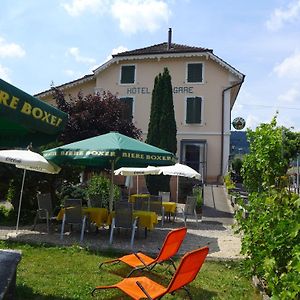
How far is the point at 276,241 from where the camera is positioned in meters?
4.19

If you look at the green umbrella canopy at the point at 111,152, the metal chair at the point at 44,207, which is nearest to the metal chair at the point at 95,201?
the metal chair at the point at 44,207

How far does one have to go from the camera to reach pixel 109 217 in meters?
9.80

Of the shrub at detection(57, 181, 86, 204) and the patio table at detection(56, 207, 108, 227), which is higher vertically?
the shrub at detection(57, 181, 86, 204)

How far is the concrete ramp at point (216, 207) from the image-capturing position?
14.6m

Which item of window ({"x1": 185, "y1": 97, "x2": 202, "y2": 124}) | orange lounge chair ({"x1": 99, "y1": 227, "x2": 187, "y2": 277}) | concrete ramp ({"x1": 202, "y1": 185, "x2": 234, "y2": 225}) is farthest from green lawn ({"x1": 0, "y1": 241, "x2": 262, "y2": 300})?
window ({"x1": 185, "y1": 97, "x2": 202, "y2": 124})

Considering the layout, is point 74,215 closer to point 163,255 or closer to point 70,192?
point 163,255

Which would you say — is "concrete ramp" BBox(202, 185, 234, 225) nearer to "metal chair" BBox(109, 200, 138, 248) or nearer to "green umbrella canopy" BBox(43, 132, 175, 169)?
"green umbrella canopy" BBox(43, 132, 175, 169)

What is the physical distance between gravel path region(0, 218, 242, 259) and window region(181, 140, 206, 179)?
570 inches

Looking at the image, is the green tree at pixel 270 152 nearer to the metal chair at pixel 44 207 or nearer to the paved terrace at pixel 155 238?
the paved terrace at pixel 155 238

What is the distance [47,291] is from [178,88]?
882 inches

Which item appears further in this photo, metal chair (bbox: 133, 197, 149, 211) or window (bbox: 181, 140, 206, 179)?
window (bbox: 181, 140, 206, 179)

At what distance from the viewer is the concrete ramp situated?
1465 centimetres

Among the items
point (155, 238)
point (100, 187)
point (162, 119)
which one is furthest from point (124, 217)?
point (162, 119)

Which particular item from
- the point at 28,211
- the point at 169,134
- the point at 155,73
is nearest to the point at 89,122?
the point at 169,134
